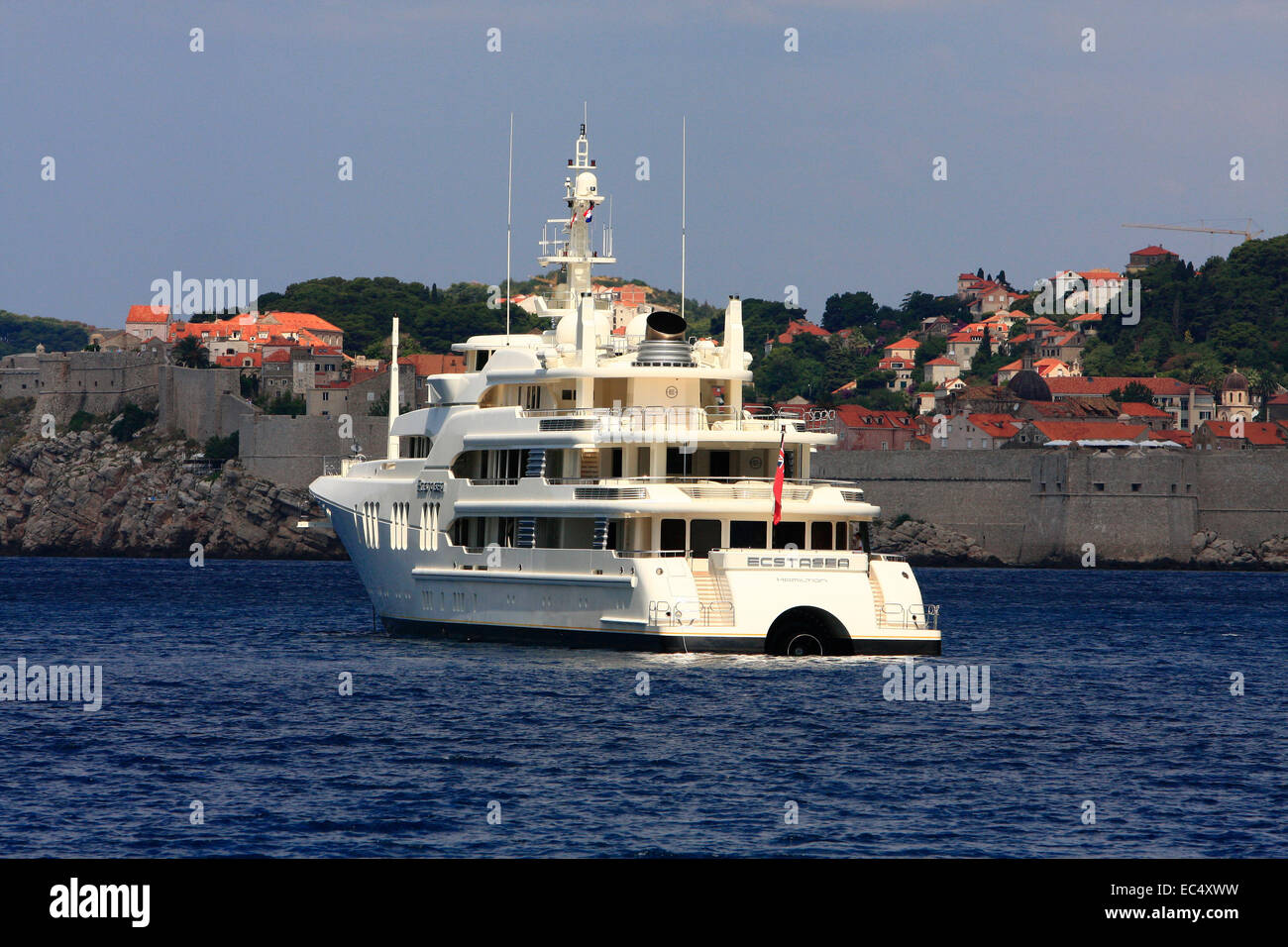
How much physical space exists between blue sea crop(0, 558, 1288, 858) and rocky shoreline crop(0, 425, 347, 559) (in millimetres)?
72521

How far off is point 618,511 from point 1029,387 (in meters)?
117

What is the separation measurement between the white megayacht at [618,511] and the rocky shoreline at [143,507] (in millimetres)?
74284

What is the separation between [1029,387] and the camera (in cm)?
14725

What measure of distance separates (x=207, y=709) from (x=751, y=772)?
11023 mm

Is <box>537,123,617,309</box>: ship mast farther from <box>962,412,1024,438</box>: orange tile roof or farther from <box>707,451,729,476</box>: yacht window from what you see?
<box>962,412,1024,438</box>: orange tile roof

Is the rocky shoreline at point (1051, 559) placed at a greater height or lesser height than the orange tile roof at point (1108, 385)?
lesser

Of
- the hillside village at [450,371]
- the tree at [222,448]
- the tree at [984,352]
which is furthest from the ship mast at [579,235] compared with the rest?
the tree at [984,352]

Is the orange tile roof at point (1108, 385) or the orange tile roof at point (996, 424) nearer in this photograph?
the orange tile roof at point (996, 424)

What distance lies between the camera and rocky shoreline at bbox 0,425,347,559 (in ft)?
384

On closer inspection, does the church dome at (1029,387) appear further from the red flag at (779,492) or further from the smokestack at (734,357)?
the red flag at (779,492)

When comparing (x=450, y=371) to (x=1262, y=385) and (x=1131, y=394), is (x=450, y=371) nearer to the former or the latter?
(x=1131, y=394)

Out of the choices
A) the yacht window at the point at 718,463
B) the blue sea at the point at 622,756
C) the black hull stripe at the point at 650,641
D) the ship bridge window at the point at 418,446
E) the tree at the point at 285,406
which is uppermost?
the tree at the point at 285,406

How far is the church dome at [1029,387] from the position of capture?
14725 centimetres
